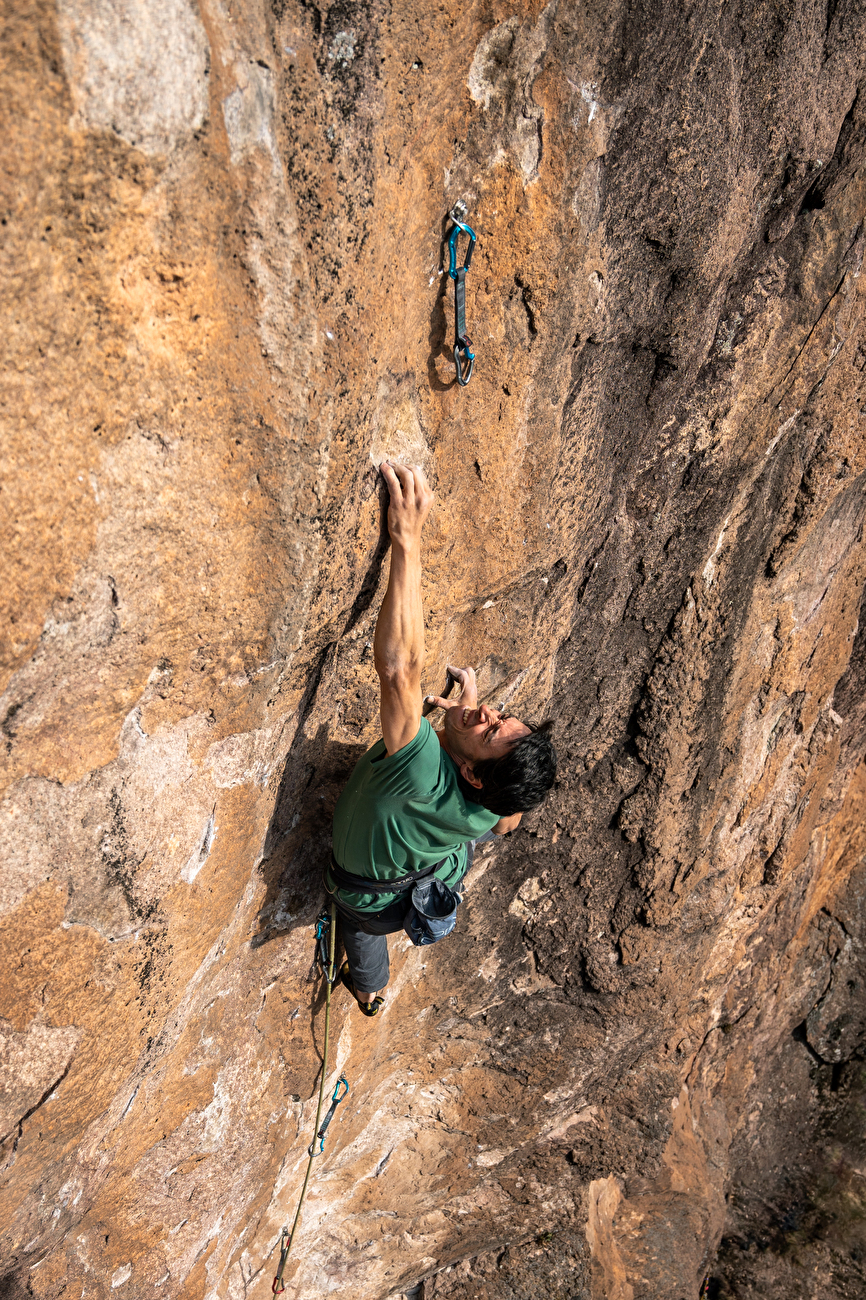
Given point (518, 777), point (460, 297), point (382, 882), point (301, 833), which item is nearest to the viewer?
point (460, 297)

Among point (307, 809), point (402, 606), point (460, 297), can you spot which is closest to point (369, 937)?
point (307, 809)

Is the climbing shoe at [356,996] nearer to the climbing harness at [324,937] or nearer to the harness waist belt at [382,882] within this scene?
the climbing harness at [324,937]

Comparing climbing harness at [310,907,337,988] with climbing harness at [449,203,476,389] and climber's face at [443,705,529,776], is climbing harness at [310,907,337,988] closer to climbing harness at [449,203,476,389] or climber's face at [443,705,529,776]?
climber's face at [443,705,529,776]

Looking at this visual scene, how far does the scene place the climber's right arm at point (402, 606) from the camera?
217 centimetres

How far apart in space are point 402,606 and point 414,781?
0.51 meters

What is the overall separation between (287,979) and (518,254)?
8.32ft

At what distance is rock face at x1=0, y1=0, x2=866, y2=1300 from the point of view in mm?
1477

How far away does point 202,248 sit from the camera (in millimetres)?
1490

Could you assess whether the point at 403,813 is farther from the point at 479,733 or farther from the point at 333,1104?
the point at 333,1104

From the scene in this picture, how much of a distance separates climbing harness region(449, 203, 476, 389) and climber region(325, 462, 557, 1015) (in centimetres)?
30

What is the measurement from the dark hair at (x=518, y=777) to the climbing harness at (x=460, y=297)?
40.4 inches

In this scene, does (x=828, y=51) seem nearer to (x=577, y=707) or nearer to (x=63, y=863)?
(x=577, y=707)

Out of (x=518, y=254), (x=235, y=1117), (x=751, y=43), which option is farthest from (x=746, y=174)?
(x=235, y=1117)

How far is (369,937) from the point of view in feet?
9.83
